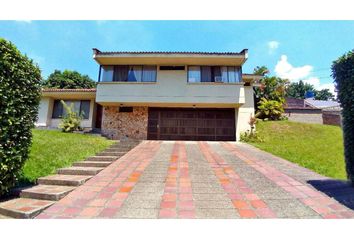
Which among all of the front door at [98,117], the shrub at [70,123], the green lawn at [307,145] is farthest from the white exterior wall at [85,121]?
the green lawn at [307,145]

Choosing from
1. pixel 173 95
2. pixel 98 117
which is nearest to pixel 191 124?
pixel 173 95

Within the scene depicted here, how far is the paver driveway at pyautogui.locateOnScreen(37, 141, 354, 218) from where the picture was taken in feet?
9.82

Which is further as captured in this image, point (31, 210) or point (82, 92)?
point (82, 92)

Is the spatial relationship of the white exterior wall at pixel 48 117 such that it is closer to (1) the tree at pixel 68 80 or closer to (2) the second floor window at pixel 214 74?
(2) the second floor window at pixel 214 74

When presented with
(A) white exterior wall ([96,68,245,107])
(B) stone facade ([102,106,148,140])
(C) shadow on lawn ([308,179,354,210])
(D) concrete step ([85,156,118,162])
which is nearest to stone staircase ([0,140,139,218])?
(D) concrete step ([85,156,118,162])

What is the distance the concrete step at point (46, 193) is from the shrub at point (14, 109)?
32 cm

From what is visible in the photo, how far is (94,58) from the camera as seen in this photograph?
42.4ft

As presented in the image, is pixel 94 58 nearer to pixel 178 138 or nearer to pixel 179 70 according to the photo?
pixel 179 70

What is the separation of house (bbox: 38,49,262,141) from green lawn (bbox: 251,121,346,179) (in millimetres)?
2236

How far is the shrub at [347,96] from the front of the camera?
3.87 meters

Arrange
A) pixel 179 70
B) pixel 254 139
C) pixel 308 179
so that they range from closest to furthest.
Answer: pixel 308 179, pixel 254 139, pixel 179 70
